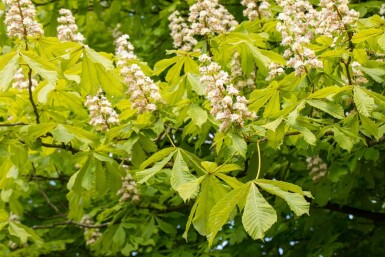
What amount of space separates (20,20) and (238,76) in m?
1.44

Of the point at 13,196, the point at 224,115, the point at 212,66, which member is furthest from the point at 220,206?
the point at 13,196

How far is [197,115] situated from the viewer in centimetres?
322

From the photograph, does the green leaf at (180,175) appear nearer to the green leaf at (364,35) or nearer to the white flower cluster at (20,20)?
the green leaf at (364,35)

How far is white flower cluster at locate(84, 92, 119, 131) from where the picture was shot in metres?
3.58

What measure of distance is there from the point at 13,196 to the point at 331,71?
334cm

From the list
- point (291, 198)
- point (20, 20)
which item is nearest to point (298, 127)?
point (291, 198)

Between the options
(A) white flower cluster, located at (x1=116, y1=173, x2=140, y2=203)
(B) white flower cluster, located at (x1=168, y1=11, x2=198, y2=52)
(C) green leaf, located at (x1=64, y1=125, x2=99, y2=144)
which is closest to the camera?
(C) green leaf, located at (x1=64, y1=125, x2=99, y2=144)

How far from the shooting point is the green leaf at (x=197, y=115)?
3.18m

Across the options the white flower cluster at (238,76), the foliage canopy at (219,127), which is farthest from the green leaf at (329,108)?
the white flower cluster at (238,76)

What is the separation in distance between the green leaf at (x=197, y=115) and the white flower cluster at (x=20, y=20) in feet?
Result: 3.30

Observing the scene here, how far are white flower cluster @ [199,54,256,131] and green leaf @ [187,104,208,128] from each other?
0.75 ft

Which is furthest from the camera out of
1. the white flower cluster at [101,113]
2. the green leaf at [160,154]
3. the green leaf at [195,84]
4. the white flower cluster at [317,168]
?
the white flower cluster at [317,168]

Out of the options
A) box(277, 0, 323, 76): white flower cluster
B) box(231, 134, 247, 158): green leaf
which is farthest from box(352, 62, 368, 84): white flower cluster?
box(231, 134, 247, 158): green leaf

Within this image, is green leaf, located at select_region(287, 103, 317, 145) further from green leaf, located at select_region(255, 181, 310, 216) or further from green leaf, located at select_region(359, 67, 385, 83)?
green leaf, located at select_region(359, 67, 385, 83)
